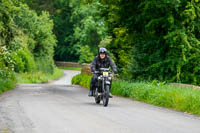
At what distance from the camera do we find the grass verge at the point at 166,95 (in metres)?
13.5

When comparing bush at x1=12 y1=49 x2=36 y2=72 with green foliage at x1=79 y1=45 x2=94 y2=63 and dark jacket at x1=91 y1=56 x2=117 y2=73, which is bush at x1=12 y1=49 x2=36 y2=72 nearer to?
green foliage at x1=79 y1=45 x2=94 y2=63

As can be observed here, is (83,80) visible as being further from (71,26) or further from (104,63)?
(71,26)

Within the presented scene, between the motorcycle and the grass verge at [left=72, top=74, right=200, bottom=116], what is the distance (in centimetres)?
196

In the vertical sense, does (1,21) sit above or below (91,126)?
above

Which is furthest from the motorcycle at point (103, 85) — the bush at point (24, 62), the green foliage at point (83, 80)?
the bush at point (24, 62)

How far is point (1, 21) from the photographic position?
23719mm

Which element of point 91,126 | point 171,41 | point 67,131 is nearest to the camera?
point 67,131

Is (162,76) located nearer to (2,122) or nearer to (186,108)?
(186,108)

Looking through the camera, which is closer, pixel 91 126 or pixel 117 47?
pixel 91 126

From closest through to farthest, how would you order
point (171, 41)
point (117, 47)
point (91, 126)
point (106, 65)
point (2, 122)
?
point (91, 126)
point (2, 122)
point (106, 65)
point (171, 41)
point (117, 47)

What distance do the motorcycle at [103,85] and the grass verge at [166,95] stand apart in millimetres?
1961

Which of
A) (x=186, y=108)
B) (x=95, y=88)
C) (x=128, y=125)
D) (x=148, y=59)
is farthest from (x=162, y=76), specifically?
(x=128, y=125)

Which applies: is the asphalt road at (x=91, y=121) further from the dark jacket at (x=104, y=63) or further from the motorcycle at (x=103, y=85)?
the dark jacket at (x=104, y=63)

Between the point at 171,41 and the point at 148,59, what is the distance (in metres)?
1.87
